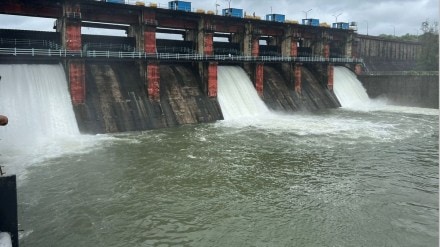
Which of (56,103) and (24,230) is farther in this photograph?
(56,103)

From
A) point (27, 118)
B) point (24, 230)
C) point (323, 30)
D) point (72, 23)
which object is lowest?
point (24, 230)

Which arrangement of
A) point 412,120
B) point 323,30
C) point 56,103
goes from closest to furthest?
1. point 56,103
2. point 412,120
3. point 323,30

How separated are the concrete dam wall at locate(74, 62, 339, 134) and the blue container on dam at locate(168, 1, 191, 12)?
→ 264 inches

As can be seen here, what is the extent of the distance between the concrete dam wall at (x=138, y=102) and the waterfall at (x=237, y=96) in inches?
61.4

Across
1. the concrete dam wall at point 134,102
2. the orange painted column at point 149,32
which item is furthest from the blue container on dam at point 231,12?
the orange painted column at point 149,32

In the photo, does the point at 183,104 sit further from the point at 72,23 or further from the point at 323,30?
the point at 323,30

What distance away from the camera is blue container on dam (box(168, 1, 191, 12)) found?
43.7 m

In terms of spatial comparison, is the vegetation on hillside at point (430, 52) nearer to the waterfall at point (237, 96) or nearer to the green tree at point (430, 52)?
the green tree at point (430, 52)

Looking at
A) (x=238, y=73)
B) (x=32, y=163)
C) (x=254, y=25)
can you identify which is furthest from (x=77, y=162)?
(x=254, y=25)

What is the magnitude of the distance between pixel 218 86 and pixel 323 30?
2573 cm

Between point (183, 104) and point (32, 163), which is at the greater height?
point (183, 104)

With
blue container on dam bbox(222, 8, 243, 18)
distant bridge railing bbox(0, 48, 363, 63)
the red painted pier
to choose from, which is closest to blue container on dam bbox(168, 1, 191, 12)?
Result: the red painted pier

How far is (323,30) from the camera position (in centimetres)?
6194

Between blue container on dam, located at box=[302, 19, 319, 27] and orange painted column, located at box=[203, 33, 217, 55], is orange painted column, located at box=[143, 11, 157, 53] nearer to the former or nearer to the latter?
orange painted column, located at box=[203, 33, 217, 55]
